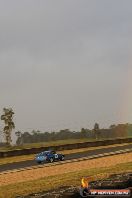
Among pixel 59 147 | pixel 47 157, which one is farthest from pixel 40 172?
pixel 59 147

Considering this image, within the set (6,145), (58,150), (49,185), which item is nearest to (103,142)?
(58,150)

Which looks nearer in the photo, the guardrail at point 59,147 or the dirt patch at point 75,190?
the dirt patch at point 75,190

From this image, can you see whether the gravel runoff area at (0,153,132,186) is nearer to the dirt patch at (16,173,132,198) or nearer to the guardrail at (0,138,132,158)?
the dirt patch at (16,173,132,198)

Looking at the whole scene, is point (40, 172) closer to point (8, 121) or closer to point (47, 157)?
point (47, 157)

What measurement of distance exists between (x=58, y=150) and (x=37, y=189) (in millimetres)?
41648

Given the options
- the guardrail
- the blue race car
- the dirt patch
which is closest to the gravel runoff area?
the blue race car

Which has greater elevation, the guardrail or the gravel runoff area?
the guardrail

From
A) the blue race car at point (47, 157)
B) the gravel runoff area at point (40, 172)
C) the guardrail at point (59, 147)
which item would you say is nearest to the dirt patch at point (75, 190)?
the gravel runoff area at point (40, 172)

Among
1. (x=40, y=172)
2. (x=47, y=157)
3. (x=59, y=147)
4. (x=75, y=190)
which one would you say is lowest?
(x=75, y=190)

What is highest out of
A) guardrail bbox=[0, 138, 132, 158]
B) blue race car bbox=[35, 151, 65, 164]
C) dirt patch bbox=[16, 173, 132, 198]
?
guardrail bbox=[0, 138, 132, 158]

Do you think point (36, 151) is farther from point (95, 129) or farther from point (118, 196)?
point (95, 129)

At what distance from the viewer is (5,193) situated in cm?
1803

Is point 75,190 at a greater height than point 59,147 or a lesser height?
lesser

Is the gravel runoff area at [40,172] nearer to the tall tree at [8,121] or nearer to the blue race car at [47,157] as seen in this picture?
the blue race car at [47,157]
